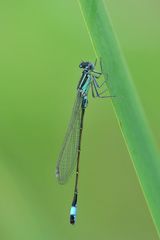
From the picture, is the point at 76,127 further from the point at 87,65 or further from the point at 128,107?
the point at 128,107

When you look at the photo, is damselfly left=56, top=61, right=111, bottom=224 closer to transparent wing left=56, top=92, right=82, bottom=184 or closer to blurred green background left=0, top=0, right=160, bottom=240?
transparent wing left=56, top=92, right=82, bottom=184

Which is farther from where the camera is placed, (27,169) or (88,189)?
(88,189)

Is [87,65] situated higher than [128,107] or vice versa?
[87,65]

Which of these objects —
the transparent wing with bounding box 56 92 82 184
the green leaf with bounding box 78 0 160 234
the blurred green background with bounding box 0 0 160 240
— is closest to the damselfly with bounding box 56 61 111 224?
the transparent wing with bounding box 56 92 82 184

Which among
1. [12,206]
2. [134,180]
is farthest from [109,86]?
[134,180]

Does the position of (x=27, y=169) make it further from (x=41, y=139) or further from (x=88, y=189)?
(x=88, y=189)

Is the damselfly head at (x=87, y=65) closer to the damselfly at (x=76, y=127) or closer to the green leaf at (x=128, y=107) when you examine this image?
the damselfly at (x=76, y=127)

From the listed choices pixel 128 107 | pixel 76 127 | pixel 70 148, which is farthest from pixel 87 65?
pixel 128 107
